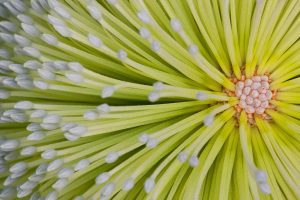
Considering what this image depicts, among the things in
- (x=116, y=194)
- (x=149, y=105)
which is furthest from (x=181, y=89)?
(x=116, y=194)

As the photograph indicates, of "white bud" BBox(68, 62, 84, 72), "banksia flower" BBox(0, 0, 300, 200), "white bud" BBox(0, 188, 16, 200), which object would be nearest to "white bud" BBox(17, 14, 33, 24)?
"banksia flower" BBox(0, 0, 300, 200)

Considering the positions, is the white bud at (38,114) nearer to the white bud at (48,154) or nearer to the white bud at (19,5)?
the white bud at (48,154)

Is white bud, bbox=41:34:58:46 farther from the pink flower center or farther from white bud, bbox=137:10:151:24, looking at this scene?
the pink flower center

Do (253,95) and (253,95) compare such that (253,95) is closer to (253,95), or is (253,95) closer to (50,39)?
(253,95)

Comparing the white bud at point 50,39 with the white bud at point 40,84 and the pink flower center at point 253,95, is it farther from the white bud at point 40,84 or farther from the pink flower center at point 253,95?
the pink flower center at point 253,95

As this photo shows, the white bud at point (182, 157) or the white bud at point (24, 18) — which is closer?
the white bud at point (182, 157)

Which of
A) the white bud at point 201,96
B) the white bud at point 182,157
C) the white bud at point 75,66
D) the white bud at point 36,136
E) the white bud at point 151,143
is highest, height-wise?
the white bud at point 75,66

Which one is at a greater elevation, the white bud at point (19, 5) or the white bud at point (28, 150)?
the white bud at point (19, 5)

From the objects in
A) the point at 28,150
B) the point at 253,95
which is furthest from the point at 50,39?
the point at 253,95

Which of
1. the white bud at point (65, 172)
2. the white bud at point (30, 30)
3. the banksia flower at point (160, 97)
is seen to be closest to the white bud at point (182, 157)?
the banksia flower at point (160, 97)
